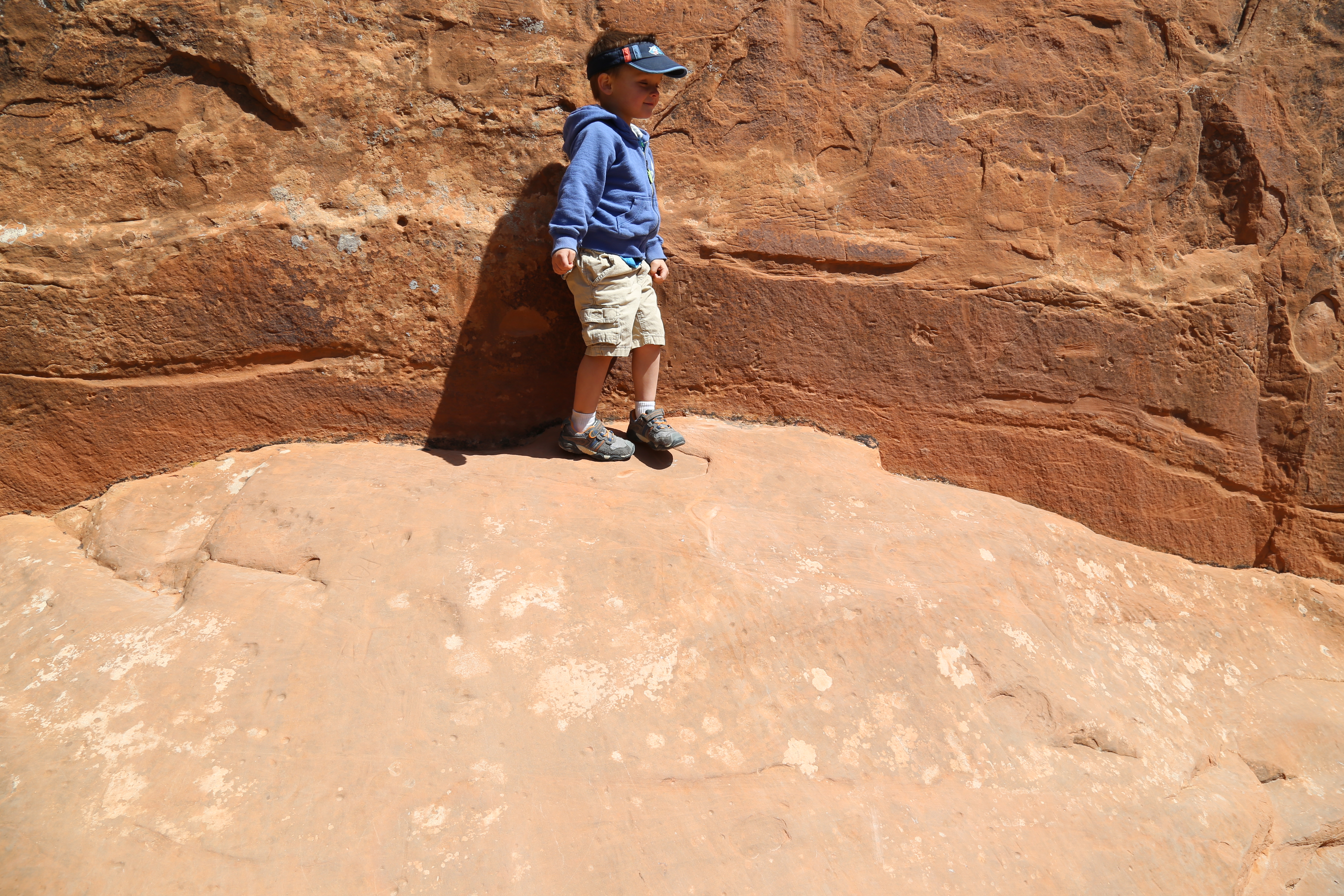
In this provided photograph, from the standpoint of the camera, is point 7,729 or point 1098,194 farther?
point 1098,194

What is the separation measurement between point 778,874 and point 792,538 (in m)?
0.93

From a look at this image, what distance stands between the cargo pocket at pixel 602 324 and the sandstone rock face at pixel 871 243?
0.78 ft

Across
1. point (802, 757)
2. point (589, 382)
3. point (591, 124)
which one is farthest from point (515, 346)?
point (802, 757)

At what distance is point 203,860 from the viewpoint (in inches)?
55.4

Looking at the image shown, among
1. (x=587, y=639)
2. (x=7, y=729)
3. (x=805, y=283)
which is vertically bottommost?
(x=7, y=729)

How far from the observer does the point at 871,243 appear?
2717 millimetres

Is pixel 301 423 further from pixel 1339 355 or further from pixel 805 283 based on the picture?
pixel 1339 355

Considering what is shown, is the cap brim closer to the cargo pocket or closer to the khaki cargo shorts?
the khaki cargo shorts

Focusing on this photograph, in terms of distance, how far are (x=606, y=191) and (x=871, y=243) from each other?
0.92 m

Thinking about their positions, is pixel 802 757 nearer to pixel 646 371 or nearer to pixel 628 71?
pixel 646 371

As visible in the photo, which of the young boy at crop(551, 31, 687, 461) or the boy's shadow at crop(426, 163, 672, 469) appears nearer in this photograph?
the young boy at crop(551, 31, 687, 461)

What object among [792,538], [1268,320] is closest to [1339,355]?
[1268,320]

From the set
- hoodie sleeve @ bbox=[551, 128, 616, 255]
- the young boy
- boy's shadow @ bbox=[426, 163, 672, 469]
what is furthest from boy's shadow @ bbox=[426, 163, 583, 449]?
hoodie sleeve @ bbox=[551, 128, 616, 255]

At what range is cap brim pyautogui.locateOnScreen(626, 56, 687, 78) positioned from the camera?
7.61 feet
